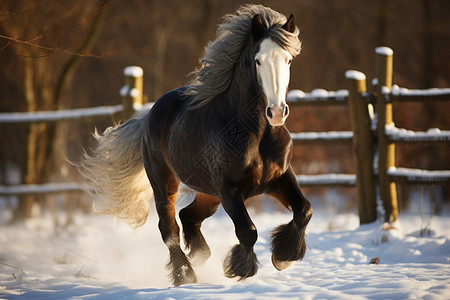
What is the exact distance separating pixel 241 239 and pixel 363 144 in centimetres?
267

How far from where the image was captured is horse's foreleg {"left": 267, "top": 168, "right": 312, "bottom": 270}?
121 inches

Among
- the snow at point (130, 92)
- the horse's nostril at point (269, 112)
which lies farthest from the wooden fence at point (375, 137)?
the horse's nostril at point (269, 112)

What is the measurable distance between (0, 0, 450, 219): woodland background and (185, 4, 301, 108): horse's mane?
1.07 metres

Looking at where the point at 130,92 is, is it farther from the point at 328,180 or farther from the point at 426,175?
the point at 426,175

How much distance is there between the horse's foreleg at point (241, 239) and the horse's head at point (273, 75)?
0.56 meters

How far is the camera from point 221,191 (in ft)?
9.80

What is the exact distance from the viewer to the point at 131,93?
5.96m

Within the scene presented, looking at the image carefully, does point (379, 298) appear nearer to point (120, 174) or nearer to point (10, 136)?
point (120, 174)

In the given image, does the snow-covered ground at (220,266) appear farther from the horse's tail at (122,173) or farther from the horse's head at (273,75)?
the horse's head at (273,75)

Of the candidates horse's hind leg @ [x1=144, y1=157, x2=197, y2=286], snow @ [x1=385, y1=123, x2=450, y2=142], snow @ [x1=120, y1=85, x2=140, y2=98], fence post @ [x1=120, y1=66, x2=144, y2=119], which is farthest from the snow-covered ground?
snow @ [x1=120, y1=85, x2=140, y2=98]

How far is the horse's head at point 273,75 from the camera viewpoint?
8.74 ft

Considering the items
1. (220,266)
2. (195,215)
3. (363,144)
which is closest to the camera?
(195,215)

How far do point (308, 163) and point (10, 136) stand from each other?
7.32 m

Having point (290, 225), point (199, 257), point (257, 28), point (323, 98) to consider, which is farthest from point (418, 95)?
point (199, 257)
